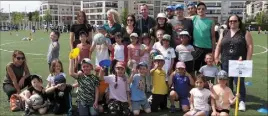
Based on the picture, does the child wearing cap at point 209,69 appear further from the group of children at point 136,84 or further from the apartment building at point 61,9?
the apartment building at point 61,9

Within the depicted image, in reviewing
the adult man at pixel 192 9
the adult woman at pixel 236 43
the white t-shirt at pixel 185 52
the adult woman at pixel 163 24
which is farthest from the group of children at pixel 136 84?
the adult man at pixel 192 9

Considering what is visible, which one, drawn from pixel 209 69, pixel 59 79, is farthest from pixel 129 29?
pixel 59 79

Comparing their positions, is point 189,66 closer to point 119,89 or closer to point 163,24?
point 163,24

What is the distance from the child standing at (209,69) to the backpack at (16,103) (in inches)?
158

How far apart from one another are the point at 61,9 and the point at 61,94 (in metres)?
157

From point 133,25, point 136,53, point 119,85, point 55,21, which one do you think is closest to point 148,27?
point 133,25

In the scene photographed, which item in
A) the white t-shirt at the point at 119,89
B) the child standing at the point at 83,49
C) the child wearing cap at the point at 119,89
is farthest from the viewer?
the child standing at the point at 83,49

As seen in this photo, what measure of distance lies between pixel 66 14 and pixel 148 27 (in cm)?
15771

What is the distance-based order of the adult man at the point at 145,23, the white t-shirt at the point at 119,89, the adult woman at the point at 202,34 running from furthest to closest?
the adult man at the point at 145,23, the adult woman at the point at 202,34, the white t-shirt at the point at 119,89

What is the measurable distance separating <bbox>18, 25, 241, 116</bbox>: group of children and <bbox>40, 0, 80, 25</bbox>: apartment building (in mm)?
149008

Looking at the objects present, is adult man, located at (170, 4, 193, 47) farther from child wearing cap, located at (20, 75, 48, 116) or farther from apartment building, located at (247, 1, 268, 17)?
apartment building, located at (247, 1, 268, 17)

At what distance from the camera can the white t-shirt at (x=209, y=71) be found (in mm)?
7262

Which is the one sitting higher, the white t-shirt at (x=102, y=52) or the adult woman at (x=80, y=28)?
the adult woman at (x=80, y=28)

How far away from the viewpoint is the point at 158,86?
7.15 m
